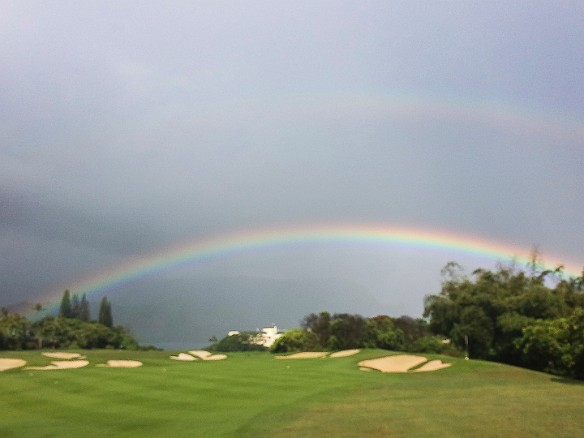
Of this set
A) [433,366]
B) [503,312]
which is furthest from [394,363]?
[503,312]

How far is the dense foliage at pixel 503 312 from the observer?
38.2m

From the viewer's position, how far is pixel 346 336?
68.4 metres

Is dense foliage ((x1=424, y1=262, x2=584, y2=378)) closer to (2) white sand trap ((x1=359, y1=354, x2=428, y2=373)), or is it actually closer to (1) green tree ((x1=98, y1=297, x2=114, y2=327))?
(2) white sand trap ((x1=359, y1=354, x2=428, y2=373))

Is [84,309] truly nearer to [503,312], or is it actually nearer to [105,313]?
[105,313]

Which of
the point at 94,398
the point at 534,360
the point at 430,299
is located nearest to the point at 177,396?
the point at 94,398

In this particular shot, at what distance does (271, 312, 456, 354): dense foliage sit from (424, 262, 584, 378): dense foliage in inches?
536

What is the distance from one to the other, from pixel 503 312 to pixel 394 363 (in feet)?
51.4

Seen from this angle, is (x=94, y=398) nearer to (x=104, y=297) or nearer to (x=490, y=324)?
(x=490, y=324)

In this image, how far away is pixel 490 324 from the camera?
44.3 meters

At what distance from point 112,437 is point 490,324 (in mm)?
40046

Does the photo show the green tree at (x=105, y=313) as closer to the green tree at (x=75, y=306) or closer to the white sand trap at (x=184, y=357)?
the green tree at (x=75, y=306)

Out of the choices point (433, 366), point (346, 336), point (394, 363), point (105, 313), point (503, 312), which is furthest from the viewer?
point (105, 313)

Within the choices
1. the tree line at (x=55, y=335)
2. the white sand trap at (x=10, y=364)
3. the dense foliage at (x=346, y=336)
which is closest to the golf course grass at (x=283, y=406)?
the white sand trap at (x=10, y=364)

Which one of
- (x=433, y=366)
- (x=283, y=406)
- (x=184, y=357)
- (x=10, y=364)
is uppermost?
(x=283, y=406)
